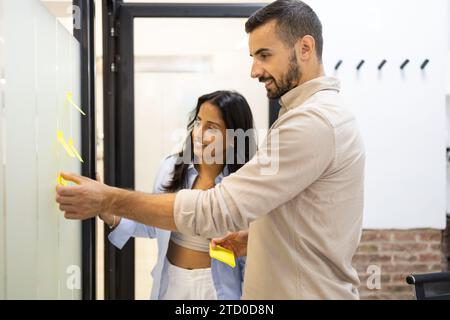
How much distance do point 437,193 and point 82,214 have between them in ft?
7.04

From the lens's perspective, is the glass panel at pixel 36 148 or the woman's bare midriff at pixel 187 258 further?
the woman's bare midriff at pixel 187 258

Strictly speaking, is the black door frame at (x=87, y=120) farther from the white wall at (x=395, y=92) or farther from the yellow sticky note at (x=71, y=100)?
the white wall at (x=395, y=92)

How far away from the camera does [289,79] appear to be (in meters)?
1.14

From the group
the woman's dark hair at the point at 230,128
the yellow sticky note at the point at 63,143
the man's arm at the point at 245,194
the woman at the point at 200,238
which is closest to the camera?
the man's arm at the point at 245,194

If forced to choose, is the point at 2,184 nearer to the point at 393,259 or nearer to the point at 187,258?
the point at 187,258

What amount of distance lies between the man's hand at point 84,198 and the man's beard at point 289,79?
0.48 meters

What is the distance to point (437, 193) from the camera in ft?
8.31

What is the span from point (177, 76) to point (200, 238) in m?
0.99

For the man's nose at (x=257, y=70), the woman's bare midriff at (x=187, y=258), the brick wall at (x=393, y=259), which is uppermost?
the man's nose at (x=257, y=70)

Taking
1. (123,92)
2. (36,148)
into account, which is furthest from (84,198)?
(123,92)

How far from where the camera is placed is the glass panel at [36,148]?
91 cm

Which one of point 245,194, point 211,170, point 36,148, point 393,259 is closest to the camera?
point 245,194

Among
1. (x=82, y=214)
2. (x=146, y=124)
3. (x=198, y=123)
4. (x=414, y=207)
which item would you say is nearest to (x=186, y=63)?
(x=146, y=124)

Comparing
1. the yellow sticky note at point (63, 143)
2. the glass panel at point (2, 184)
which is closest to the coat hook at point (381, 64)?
the yellow sticky note at point (63, 143)
